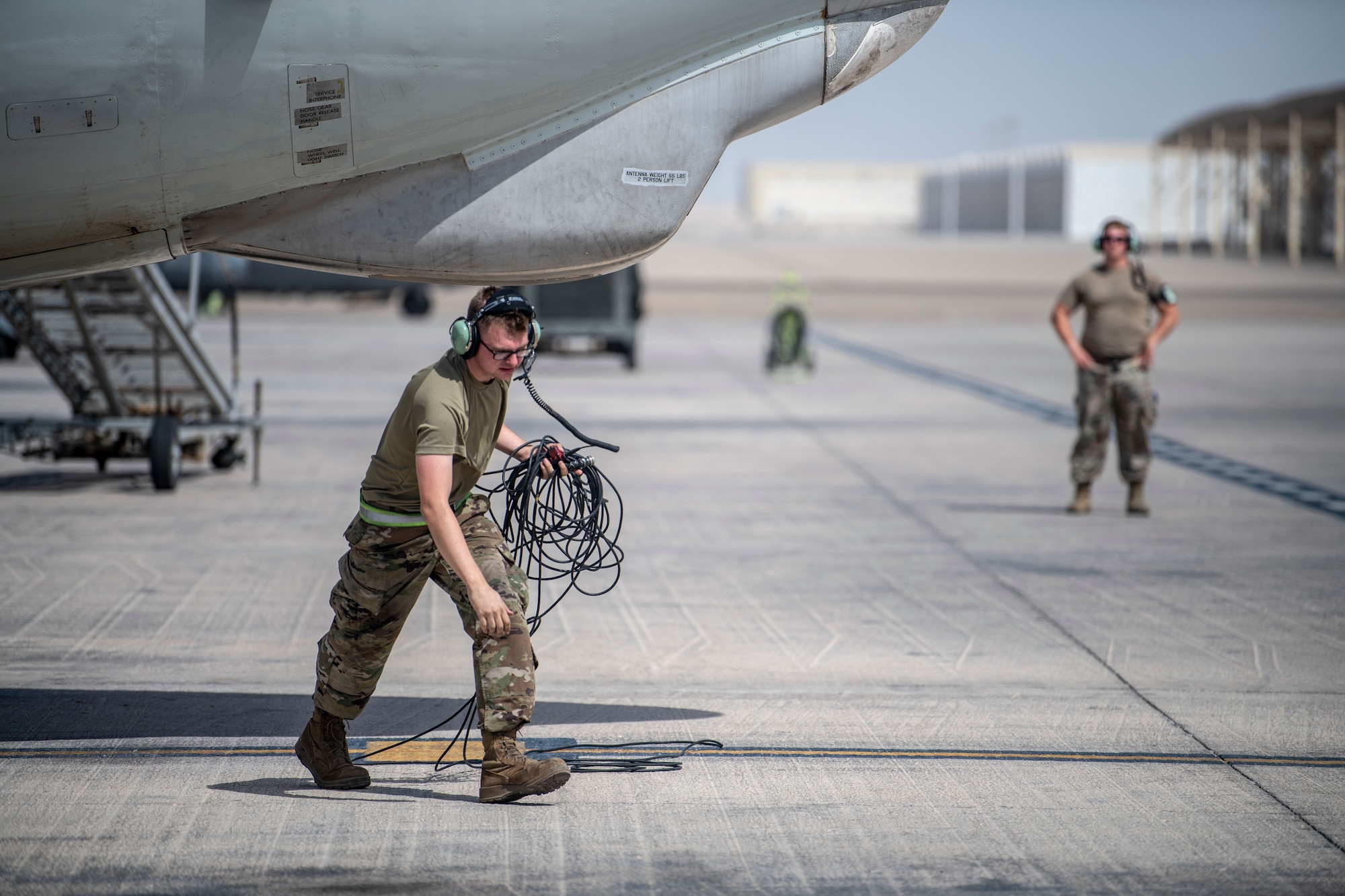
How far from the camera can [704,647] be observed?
24.5 feet

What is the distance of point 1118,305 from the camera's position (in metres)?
10.8

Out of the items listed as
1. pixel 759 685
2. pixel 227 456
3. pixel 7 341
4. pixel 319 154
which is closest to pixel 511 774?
pixel 759 685

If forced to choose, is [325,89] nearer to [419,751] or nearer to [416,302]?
[419,751]

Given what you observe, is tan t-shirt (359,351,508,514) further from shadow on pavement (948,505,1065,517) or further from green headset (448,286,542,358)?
shadow on pavement (948,505,1065,517)

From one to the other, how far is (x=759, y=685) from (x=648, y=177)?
8.54ft

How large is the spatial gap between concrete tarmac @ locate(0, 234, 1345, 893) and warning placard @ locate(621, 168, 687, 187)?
7.53 feet

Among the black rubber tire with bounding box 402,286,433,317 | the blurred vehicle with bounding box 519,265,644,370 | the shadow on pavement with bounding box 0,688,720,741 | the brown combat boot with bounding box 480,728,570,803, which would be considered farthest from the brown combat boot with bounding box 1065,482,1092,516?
the black rubber tire with bounding box 402,286,433,317

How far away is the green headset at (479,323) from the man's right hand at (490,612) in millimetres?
848

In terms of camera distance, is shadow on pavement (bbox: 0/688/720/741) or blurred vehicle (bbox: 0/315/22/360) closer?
shadow on pavement (bbox: 0/688/720/741)

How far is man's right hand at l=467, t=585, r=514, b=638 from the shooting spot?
4777 mm

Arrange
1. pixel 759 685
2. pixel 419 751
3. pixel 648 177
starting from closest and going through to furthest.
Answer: pixel 648 177
pixel 419 751
pixel 759 685

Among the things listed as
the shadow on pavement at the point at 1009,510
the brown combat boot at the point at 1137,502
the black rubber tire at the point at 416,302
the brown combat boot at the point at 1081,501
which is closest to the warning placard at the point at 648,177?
the shadow on pavement at the point at 1009,510

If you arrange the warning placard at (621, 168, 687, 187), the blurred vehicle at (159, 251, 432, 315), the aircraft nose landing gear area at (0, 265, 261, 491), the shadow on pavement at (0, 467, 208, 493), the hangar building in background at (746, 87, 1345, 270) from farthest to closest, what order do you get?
1. the hangar building in background at (746, 87, 1345, 270)
2. the blurred vehicle at (159, 251, 432, 315)
3. the shadow on pavement at (0, 467, 208, 493)
4. the aircraft nose landing gear area at (0, 265, 261, 491)
5. the warning placard at (621, 168, 687, 187)

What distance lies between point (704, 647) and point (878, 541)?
3.12 metres
